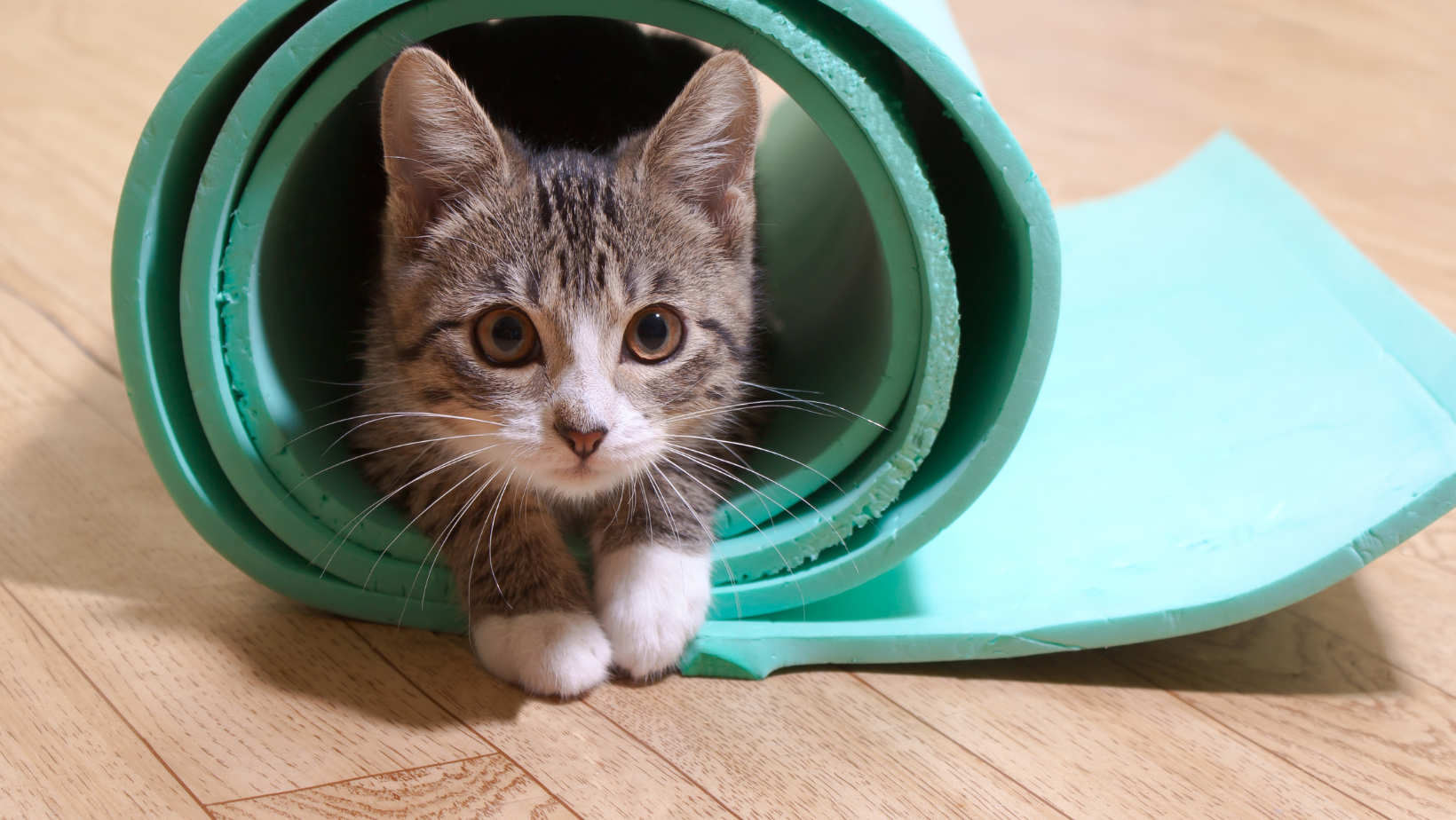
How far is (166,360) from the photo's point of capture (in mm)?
1216

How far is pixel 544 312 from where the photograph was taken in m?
1.18

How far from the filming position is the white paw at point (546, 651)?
1214 mm

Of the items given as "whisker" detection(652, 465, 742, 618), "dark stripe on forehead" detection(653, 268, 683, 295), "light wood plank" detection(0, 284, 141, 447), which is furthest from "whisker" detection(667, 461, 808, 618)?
"light wood plank" detection(0, 284, 141, 447)

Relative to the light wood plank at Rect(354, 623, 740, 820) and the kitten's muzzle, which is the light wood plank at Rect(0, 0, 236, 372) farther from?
the kitten's muzzle

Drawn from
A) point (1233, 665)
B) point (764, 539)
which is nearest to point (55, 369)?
point (764, 539)

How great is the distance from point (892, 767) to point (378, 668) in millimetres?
607

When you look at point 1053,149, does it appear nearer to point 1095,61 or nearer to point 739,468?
point 1095,61

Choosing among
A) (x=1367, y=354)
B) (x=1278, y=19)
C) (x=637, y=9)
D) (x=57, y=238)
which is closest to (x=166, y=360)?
(x=637, y=9)

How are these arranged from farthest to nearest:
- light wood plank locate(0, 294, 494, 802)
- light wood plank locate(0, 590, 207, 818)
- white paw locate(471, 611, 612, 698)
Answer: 1. white paw locate(471, 611, 612, 698)
2. light wood plank locate(0, 294, 494, 802)
3. light wood plank locate(0, 590, 207, 818)

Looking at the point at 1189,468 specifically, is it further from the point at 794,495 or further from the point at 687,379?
the point at 687,379

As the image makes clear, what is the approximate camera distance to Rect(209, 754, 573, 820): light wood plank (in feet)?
3.37

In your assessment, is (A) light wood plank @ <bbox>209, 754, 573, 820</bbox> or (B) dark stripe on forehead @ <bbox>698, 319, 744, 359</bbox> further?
(B) dark stripe on forehead @ <bbox>698, 319, 744, 359</bbox>

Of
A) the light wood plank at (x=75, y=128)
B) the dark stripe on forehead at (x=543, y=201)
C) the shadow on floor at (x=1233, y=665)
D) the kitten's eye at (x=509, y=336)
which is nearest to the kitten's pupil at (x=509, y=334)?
the kitten's eye at (x=509, y=336)

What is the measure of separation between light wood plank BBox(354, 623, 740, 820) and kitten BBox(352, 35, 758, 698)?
32mm
